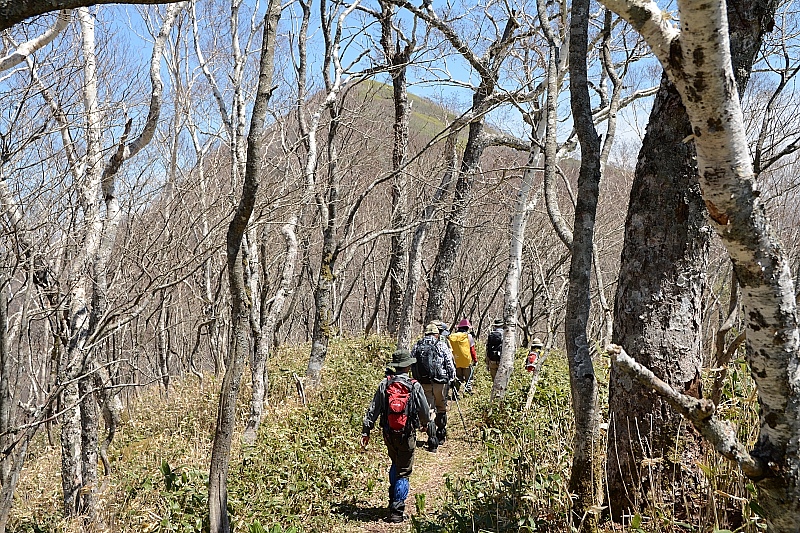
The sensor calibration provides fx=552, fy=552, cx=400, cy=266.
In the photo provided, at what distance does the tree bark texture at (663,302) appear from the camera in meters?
3.21

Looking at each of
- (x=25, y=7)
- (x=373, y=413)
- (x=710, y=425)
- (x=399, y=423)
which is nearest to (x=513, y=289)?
(x=373, y=413)

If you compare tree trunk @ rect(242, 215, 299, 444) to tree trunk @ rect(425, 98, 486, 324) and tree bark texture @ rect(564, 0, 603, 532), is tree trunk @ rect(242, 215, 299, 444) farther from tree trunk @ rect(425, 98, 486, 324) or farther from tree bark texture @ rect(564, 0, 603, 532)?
tree bark texture @ rect(564, 0, 603, 532)

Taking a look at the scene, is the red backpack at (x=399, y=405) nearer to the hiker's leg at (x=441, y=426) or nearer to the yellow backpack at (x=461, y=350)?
the hiker's leg at (x=441, y=426)

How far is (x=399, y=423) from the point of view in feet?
19.7

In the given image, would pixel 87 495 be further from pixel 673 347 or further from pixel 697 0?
pixel 697 0

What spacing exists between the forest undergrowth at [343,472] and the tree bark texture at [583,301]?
20 cm

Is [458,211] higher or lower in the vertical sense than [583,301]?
higher

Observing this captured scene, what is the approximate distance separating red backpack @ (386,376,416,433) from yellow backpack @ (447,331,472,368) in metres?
4.22

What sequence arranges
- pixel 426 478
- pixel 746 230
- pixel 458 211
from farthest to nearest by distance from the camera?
pixel 458 211
pixel 426 478
pixel 746 230

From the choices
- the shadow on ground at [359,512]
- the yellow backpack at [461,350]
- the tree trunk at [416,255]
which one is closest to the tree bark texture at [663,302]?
the shadow on ground at [359,512]

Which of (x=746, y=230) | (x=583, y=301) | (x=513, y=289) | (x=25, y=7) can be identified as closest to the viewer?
(x=746, y=230)

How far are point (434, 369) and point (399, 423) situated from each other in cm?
237

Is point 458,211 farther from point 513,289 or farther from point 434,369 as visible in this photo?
point 434,369

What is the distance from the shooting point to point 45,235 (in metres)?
5.02
